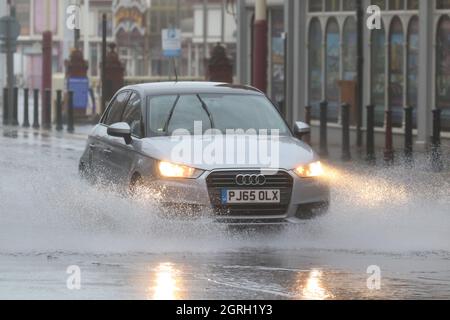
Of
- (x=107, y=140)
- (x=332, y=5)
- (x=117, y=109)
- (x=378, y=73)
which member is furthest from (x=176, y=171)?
(x=332, y=5)

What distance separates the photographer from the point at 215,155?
13.4 meters

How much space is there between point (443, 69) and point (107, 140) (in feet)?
44.8

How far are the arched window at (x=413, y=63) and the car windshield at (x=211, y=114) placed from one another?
14149mm

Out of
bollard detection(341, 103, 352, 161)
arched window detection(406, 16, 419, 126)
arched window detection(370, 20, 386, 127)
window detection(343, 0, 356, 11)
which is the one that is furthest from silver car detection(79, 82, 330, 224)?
window detection(343, 0, 356, 11)

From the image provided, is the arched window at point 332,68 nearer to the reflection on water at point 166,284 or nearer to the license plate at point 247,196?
the license plate at point 247,196

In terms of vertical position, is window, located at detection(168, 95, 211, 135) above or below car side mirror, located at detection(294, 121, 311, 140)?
above

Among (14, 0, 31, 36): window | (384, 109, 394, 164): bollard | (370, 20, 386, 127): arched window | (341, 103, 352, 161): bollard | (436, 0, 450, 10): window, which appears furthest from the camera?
(14, 0, 31, 36): window

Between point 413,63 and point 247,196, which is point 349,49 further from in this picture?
point 247,196

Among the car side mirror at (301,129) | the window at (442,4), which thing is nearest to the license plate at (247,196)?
the car side mirror at (301,129)

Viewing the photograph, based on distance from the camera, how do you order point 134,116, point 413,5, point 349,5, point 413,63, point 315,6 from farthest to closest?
1. point 315,6
2. point 349,5
3. point 413,63
4. point 413,5
5. point 134,116

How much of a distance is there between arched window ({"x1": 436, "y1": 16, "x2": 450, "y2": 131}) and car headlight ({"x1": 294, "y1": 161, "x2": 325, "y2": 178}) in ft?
46.6

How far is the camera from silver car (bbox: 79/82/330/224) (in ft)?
43.3

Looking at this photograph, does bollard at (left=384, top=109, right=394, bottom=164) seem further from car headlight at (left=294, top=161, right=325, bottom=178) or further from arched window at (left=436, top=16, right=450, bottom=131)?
car headlight at (left=294, top=161, right=325, bottom=178)

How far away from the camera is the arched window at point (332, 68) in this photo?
107 ft
